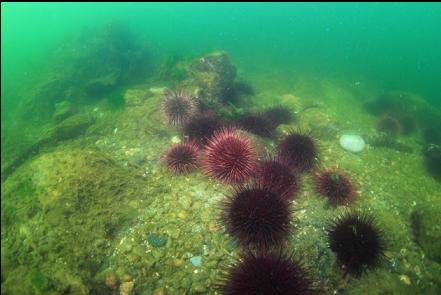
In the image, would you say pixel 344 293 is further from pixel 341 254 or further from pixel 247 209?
pixel 247 209

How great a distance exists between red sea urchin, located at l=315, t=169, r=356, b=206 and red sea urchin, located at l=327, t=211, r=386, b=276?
121 cm

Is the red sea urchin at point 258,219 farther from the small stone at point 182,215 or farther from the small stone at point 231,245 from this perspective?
the small stone at point 182,215

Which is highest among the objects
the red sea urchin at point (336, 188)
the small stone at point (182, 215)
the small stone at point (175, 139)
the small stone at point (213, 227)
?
the small stone at point (213, 227)

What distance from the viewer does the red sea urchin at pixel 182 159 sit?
7082 mm

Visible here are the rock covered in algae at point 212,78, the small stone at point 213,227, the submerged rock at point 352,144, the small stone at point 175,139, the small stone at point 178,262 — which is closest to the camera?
the small stone at point 178,262

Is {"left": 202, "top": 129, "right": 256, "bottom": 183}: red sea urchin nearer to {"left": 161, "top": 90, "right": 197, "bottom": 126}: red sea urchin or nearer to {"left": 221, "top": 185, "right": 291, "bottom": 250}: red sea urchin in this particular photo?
{"left": 221, "top": 185, "right": 291, "bottom": 250}: red sea urchin

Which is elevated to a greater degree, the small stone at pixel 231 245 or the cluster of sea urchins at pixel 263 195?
the cluster of sea urchins at pixel 263 195

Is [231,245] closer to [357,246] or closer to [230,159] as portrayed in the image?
[230,159]

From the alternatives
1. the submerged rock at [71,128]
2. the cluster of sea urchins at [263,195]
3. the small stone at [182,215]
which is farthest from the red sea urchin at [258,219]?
the submerged rock at [71,128]

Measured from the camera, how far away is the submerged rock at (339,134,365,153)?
9820 mm

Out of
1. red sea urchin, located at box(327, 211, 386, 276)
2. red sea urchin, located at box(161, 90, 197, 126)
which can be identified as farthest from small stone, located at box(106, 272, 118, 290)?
red sea urchin, located at box(161, 90, 197, 126)

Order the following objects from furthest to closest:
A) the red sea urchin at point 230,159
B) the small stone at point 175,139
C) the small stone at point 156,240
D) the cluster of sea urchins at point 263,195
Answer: the small stone at point 175,139 < the red sea urchin at point 230,159 < the small stone at point 156,240 < the cluster of sea urchins at point 263,195

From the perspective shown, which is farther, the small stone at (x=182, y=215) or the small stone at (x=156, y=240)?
the small stone at (x=182, y=215)

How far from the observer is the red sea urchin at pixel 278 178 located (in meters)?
6.13
